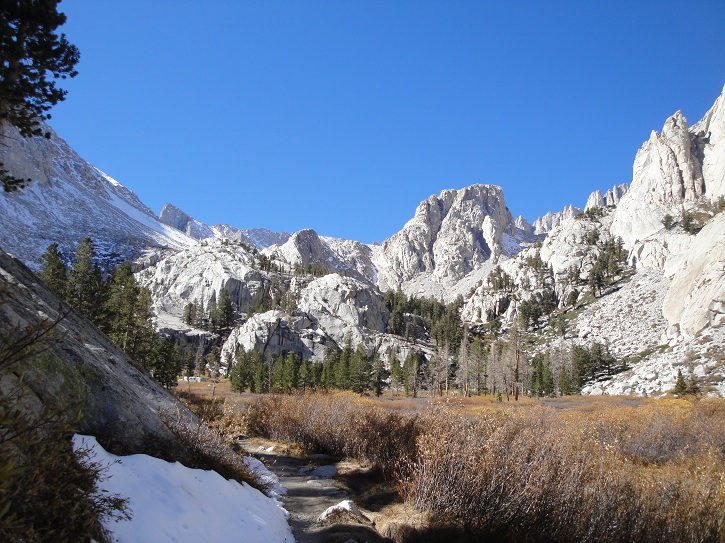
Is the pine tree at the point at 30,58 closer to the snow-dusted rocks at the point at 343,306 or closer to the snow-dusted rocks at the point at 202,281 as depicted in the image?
the snow-dusted rocks at the point at 343,306

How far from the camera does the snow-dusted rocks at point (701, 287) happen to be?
203 ft

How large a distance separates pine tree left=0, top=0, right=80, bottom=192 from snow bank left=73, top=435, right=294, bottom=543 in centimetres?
976

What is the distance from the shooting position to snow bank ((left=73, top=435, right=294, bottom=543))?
5743 millimetres

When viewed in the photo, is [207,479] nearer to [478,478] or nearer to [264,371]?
[478,478]

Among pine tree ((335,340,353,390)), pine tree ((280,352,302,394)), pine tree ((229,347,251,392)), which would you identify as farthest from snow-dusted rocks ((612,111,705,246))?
pine tree ((229,347,251,392))

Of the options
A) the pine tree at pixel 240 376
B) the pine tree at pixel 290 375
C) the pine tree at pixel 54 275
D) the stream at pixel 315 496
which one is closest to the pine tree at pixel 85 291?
the pine tree at pixel 54 275

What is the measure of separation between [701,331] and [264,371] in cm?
6921

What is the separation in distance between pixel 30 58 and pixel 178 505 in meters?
12.4

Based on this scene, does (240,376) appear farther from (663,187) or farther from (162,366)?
(663,187)

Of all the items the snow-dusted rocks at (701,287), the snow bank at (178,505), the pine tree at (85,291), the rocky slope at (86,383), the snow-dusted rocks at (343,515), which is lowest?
the snow-dusted rocks at (343,515)

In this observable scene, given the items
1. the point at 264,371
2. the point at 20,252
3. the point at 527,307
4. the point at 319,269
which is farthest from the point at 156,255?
the point at 527,307

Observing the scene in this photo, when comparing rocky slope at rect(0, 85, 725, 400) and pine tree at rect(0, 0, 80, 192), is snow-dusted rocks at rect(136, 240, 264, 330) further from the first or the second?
pine tree at rect(0, 0, 80, 192)

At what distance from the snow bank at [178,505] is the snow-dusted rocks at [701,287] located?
240ft

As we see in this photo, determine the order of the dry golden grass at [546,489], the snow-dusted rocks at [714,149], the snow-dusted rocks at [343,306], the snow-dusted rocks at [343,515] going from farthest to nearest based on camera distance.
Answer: the snow-dusted rocks at [714,149] < the snow-dusted rocks at [343,306] < the snow-dusted rocks at [343,515] < the dry golden grass at [546,489]
